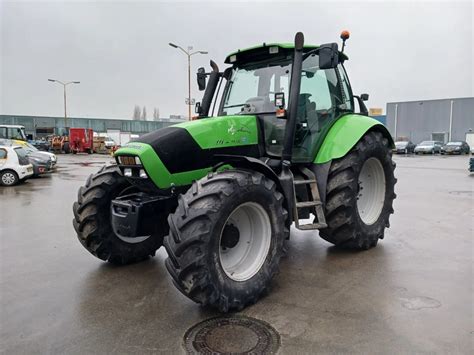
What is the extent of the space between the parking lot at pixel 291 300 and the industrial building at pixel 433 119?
156 ft

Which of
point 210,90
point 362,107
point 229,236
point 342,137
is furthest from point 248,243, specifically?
point 362,107

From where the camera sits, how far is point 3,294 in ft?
13.8

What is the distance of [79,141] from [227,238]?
37.8 metres

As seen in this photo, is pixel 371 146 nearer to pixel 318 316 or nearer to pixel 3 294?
pixel 318 316

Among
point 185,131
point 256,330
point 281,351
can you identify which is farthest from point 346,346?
point 185,131

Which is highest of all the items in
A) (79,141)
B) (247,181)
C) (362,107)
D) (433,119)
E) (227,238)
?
(433,119)

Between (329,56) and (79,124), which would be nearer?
(329,56)

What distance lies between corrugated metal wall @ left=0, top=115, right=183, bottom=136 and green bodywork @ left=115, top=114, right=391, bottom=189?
55.4 meters

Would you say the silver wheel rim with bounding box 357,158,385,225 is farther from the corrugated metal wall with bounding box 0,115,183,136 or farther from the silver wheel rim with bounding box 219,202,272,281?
the corrugated metal wall with bounding box 0,115,183,136

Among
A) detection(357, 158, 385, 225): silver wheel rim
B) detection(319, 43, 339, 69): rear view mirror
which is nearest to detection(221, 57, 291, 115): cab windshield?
detection(319, 43, 339, 69): rear view mirror

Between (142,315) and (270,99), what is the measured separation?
290 cm

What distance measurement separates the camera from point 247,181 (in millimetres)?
3688

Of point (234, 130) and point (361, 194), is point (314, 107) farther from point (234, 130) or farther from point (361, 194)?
point (361, 194)

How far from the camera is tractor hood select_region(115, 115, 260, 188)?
155 inches
